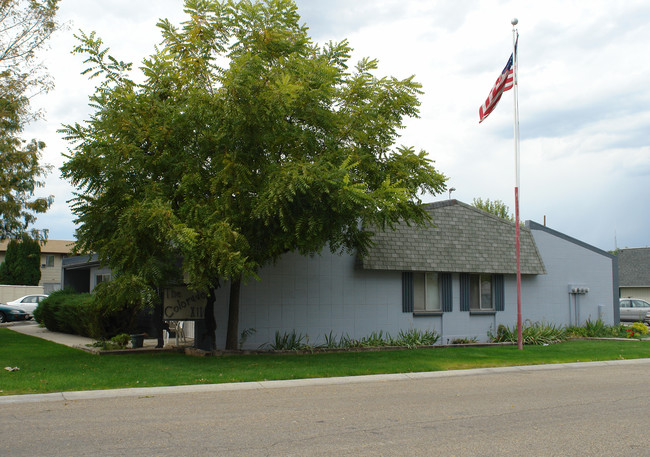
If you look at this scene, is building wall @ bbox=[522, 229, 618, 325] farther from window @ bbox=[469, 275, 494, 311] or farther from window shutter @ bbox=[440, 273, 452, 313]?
window shutter @ bbox=[440, 273, 452, 313]

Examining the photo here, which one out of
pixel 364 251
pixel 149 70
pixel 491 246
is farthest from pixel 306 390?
pixel 491 246

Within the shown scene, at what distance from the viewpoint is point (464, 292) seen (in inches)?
830

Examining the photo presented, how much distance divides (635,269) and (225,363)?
42.3 meters

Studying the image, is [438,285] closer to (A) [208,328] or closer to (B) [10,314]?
(A) [208,328]

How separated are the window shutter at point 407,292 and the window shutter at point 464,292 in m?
2.09

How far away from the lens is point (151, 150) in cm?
1431

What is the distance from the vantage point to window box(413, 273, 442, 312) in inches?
805

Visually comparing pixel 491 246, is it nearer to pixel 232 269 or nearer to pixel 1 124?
pixel 232 269

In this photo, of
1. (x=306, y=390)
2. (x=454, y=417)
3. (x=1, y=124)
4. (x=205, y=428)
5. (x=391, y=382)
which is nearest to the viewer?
(x=205, y=428)

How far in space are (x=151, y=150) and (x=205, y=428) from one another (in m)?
8.13

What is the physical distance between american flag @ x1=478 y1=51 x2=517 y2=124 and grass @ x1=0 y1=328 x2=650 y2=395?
283 inches

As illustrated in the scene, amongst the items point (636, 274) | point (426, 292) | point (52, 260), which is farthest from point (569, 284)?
point (52, 260)

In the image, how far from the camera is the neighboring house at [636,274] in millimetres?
46188

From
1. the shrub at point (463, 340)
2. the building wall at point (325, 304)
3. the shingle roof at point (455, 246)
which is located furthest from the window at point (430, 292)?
the shrub at point (463, 340)
